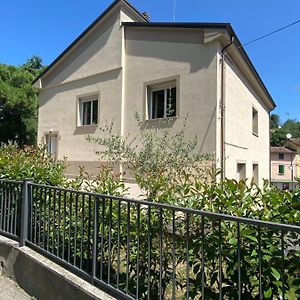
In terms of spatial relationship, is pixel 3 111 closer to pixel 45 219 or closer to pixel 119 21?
pixel 119 21

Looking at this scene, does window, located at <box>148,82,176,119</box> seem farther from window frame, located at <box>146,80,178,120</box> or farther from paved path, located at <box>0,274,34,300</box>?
paved path, located at <box>0,274,34,300</box>

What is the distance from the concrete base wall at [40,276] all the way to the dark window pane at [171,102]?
758 centimetres

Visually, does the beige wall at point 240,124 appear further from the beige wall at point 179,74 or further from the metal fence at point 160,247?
the metal fence at point 160,247

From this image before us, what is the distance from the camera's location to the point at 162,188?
10.7ft

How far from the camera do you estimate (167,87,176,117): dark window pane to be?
451 inches

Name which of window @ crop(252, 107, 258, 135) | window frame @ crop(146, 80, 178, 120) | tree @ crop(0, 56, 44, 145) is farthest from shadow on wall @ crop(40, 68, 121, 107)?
tree @ crop(0, 56, 44, 145)

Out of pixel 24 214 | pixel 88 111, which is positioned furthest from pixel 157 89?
pixel 24 214

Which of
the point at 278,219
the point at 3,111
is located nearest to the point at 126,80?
the point at 278,219

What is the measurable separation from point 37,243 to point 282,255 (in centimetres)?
318

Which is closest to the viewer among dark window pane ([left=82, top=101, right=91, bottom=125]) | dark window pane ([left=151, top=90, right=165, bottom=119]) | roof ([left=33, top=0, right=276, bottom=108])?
roof ([left=33, top=0, right=276, bottom=108])

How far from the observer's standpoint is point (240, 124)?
40.1 feet

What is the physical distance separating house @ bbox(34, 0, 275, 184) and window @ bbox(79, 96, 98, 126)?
0.04 meters

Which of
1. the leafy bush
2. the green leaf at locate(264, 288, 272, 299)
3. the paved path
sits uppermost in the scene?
the leafy bush

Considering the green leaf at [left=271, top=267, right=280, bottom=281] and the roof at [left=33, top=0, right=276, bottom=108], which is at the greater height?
the roof at [left=33, top=0, right=276, bottom=108]
